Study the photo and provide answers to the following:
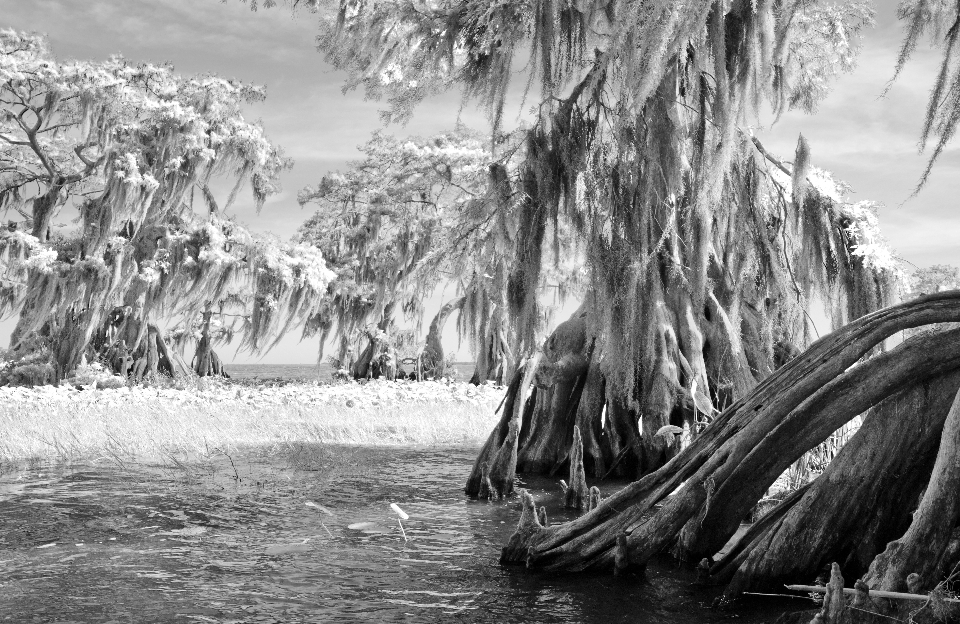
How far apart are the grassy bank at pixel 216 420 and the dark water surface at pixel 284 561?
2613 millimetres

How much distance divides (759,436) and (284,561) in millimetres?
3668

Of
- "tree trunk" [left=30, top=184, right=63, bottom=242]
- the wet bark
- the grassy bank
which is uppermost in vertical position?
"tree trunk" [left=30, top=184, right=63, bottom=242]

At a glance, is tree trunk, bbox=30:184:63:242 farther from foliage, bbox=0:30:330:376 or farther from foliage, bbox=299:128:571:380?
foliage, bbox=299:128:571:380

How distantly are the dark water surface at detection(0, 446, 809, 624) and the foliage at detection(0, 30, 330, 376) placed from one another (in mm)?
11233

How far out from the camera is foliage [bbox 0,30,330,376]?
20.1 m

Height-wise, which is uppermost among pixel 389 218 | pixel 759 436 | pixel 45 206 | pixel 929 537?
pixel 389 218

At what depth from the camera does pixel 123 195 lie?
20062 mm

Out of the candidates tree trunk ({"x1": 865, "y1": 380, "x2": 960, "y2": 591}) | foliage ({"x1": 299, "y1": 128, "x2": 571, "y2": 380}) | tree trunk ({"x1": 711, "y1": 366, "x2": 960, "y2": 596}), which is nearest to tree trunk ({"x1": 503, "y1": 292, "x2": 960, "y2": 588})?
tree trunk ({"x1": 711, "y1": 366, "x2": 960, "y2": 596})

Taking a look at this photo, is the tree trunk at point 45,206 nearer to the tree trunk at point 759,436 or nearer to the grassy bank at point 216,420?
the grassy bank at point 216,420

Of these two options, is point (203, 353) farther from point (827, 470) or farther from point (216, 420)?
point (827, 470)

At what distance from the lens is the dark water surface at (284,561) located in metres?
A: 5.14

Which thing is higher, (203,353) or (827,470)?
(827,470)

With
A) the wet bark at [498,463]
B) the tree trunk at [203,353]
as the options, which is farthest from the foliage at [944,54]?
the tree trunk at [203,353]

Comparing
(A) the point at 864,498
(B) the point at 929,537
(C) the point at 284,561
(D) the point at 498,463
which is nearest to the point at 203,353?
(D) the point at 498,463
